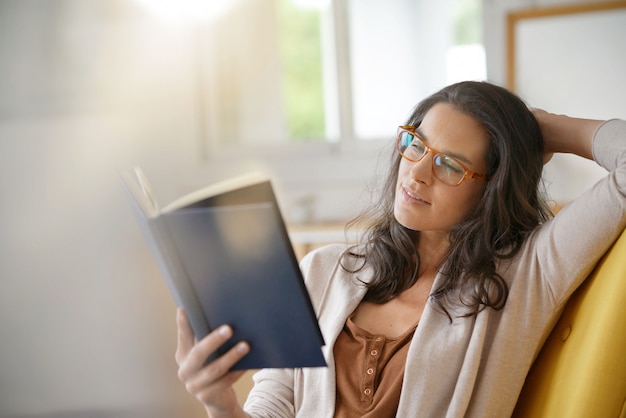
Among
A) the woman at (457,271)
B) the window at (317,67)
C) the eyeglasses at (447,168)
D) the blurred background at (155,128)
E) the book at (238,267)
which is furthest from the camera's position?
the window at (317,67)

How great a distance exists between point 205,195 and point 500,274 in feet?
2.06

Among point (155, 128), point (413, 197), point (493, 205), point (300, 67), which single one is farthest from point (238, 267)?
point (300, 67)

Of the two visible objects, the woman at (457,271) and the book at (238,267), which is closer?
the book at (238,267)

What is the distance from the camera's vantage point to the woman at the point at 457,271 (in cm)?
127

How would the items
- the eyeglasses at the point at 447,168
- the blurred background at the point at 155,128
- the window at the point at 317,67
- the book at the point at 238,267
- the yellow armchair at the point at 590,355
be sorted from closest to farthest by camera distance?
the book at the point at 238,267 < the yellow armchair at the point at 590,355 < the eyeglasses at the point at 447,168 < the blurred background at the point at 155,128 < the window at the point at 317,67

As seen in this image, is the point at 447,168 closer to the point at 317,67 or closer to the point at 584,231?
the point at 584,231

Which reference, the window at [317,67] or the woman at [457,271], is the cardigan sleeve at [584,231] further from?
the window at [317,67]

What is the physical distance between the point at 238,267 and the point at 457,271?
0.54 meters

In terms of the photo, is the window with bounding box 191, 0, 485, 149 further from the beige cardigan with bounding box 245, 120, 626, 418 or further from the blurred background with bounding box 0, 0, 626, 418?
the beige cardigan with bounding box 245, 120, 626, 418

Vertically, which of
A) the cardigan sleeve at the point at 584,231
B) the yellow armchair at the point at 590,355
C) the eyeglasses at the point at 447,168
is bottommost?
the yellow armchair at the point at 590,355

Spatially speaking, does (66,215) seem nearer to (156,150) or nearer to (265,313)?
(156,150)

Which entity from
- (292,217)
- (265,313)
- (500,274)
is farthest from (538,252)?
(292,217)

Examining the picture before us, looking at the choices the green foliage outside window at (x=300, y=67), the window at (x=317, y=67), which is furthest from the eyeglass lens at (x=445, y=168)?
the green foliage outside window at (x=300, y=67)

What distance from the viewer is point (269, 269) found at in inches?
40.0
